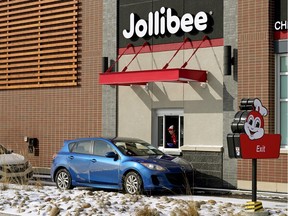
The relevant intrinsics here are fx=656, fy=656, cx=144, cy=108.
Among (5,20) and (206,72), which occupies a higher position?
(5,20)

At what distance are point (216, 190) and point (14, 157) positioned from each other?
241 inches

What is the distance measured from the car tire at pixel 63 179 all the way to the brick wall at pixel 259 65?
16.7ft

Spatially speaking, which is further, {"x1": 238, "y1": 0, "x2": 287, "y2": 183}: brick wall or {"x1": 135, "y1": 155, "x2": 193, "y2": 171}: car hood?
{"x1": 238, "y1": 0, "x2": 287, "y2": 183}: brick wall


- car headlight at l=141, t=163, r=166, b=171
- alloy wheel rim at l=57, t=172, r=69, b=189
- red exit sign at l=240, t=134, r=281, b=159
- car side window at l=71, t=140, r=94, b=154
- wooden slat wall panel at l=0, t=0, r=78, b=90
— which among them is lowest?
alloy wheel rim at l=57, t=172, r=69, b=189

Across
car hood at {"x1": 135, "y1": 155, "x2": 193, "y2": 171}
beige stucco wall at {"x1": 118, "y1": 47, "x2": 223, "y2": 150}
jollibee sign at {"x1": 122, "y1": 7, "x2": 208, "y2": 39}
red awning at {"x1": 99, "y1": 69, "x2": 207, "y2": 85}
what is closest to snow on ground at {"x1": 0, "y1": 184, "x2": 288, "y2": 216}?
car hood at {"x1": 135, "y1": 155, "x2": 193, "y2": 171}

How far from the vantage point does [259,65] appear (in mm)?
19094

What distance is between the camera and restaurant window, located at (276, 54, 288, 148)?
1891 centimetres

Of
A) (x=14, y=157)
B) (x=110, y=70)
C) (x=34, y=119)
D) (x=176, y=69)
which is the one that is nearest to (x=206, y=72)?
(x=176, y=69)

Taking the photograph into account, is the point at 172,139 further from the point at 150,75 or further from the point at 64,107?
the point at 64,107

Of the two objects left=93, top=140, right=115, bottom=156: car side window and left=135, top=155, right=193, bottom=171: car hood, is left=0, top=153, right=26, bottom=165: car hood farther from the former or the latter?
left=135, top=155, right=193, bottom=171: car hood

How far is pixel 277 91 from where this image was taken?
1902 centimetres

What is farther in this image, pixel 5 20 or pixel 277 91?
pixel 5 20

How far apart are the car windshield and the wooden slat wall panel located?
7592 millimetres

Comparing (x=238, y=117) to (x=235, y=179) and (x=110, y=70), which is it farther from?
(x=110, y=70)
